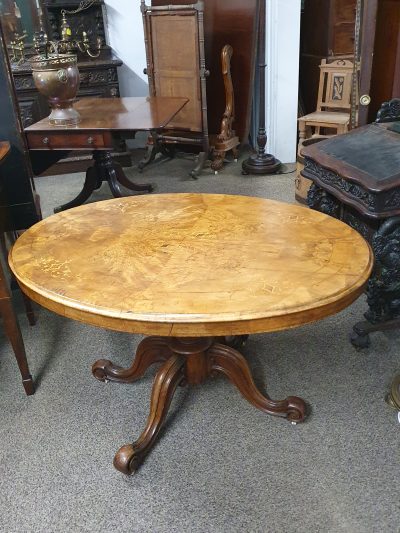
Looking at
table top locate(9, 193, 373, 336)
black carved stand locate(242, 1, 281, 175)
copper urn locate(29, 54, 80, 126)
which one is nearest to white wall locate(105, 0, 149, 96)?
black carved stand locate(242, 1, 281, 175)

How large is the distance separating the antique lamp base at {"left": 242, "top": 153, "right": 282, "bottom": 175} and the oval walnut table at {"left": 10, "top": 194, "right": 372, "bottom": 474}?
2330mm

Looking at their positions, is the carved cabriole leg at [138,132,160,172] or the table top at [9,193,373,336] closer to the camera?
the table top at [9,193,373,336]

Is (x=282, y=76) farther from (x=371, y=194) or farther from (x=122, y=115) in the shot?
(x=371, y=194)

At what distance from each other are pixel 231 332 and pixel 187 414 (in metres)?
0.73

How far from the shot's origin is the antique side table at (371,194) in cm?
186

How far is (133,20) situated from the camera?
4.70 metres

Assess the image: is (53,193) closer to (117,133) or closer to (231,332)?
(117,133)

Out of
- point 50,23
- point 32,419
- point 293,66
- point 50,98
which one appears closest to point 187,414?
point 32,419

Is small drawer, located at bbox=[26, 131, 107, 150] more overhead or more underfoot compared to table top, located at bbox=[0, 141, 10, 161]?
more underfoot

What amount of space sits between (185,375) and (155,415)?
0.69 feet

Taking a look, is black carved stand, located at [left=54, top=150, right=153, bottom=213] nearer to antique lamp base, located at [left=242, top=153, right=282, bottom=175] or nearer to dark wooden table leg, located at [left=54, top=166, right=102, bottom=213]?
dark wooden table leg, located at [left=54, top=166, right=102, bottom=213]

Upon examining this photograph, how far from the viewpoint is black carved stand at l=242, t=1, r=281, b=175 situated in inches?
159

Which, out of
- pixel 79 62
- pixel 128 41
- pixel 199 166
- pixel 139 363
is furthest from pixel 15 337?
pixel 128 41

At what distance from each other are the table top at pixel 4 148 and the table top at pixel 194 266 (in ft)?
1.24
